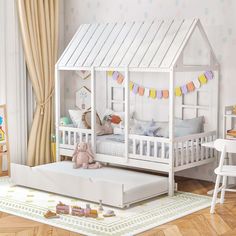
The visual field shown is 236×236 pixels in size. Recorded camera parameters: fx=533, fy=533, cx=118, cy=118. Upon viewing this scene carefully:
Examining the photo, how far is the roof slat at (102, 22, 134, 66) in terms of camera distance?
548 centimetres

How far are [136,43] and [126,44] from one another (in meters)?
0.13

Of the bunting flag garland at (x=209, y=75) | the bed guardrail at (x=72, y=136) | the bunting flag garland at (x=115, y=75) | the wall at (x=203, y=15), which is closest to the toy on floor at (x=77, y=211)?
the bed guardrail at (x=72, y=136)

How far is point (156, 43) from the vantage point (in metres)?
5.26

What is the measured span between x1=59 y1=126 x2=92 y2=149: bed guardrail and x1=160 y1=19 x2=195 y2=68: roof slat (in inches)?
47.4

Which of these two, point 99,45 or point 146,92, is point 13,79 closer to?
point 99,45

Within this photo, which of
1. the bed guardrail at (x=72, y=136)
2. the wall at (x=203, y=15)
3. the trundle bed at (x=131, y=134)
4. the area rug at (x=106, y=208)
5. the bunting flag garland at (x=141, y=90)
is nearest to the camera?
the area rug at (x=106, y=208)

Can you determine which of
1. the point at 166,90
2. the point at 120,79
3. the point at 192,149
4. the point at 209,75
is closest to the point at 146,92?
the point at 166,90

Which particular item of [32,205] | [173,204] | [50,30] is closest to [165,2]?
[50,30]

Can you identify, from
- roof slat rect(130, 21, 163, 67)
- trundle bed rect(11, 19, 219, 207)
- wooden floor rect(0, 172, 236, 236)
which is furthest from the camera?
roof slat rect(130, 21, 163, 67)

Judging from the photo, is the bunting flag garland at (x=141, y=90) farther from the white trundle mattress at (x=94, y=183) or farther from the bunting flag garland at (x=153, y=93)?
the white trundle mattress at (x=94, y=183)

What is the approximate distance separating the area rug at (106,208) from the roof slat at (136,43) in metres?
1.39

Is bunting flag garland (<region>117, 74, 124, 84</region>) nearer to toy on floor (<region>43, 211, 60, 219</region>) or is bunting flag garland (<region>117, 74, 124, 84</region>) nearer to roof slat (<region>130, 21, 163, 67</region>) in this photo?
roof slat (<region>130, 21, 163, 67</region>)

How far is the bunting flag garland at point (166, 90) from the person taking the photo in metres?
5.53

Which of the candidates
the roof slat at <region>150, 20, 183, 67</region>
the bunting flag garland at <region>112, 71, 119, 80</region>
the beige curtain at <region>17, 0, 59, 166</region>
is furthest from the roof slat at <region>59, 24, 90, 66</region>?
the roof slat at <region>150, 20, 183, 67</region>
